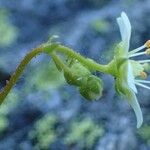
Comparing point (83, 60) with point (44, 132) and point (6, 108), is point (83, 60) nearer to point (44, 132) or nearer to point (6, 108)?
point (44, 132)

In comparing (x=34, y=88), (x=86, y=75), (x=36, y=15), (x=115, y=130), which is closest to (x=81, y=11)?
(x=36, y=15)

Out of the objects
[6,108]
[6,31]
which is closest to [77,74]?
[6,108]

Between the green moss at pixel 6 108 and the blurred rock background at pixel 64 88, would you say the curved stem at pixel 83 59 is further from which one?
the green moss at pixel 6 108

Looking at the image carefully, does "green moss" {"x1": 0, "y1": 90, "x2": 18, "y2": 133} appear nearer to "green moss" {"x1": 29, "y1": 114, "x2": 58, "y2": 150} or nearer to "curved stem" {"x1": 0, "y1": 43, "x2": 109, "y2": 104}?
"green moss" {"x1": 29, "y1": 114, "x2": 58, "y2": 150}

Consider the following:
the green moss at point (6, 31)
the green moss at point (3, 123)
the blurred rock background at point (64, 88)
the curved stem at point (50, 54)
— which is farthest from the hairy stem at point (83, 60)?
the green moss at point (6, 31)

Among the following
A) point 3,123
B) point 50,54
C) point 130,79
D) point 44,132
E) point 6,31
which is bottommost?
point 130,79

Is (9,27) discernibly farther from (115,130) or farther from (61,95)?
(115,130)

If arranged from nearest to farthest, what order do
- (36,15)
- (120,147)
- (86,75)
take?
(86,75)
(120,147)
(36,15)
